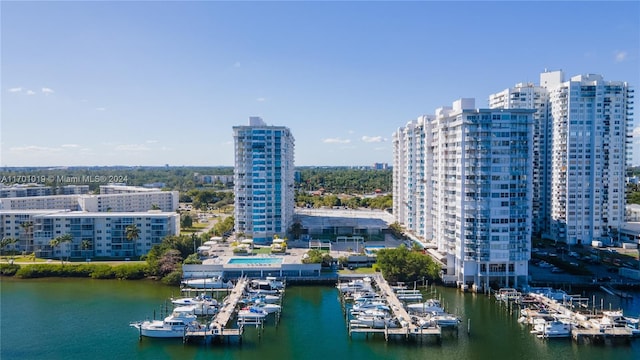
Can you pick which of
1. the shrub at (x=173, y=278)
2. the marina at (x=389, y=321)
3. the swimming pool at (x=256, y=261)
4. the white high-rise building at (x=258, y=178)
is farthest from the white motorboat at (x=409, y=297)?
the white high-rise building at (x=258, y=178)

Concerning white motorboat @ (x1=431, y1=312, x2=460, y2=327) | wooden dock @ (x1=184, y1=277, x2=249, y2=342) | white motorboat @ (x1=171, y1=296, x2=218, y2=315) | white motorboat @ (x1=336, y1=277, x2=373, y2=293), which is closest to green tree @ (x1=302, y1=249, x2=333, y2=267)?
white motorboat @ (x1=336, y1=277, x2=373, y2=293)

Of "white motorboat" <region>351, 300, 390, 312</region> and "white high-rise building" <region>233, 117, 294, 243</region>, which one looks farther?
"white high-rise building" <region>233, 117, 294, 243</region>

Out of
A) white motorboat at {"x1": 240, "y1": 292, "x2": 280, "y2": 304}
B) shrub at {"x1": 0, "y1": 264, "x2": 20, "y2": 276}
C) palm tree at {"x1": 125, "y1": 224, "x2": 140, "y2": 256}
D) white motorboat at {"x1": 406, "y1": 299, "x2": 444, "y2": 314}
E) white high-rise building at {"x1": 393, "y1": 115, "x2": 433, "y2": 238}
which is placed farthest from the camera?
white high-rise building at {"x1": 393, "y1": 115, "x2": 433, "y2": 238}

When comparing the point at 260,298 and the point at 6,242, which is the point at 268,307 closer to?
the point at 260,298

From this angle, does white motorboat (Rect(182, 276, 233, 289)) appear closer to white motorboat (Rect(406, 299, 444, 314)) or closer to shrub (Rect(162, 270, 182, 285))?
shrub (Rect(162, 270, 182, 285))

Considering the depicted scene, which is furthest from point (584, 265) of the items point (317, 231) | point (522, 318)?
point (317, 231)

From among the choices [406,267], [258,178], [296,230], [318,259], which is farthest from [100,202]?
[406,267]

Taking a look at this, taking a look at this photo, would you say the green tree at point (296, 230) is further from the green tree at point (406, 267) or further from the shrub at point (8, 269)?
the shrub at point (8, 269)

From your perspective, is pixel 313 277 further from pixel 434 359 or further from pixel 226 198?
pixel 226 198
